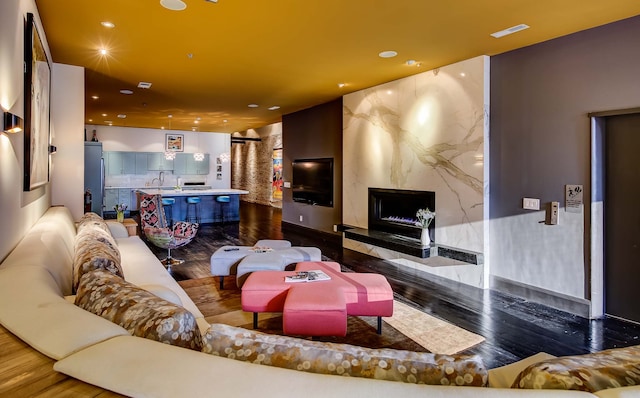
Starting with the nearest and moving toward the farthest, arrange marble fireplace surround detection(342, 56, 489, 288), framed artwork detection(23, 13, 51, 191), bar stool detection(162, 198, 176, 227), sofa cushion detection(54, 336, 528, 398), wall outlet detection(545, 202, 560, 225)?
sofa cushion detection(54, 336, 528, 398), framed artwork detection(23, 13, 51, 191), wall outlet detection(545, 202, 560, 225), marble fireplace surround detection(342, 56, 489, 288), bar stool detection(162, 198, 176, 227)

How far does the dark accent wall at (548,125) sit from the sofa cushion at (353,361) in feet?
11.5

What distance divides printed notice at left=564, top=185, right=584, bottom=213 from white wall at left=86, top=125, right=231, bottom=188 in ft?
36.7

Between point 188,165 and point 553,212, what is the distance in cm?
1129

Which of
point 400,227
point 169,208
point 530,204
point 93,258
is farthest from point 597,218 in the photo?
point 169,208

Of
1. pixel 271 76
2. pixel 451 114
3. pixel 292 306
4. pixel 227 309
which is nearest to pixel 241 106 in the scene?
pixel 271 76

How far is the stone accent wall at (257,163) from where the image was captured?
1398 cm

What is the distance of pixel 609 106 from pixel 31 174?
17.1 ft

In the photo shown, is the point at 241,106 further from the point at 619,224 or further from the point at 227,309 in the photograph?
the point at 619,224

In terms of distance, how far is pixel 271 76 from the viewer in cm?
568

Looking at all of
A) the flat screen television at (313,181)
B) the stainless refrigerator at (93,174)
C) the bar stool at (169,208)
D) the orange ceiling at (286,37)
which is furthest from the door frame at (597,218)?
the bar stool at (169,208)

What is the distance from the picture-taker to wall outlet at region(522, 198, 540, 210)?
4.21 meters

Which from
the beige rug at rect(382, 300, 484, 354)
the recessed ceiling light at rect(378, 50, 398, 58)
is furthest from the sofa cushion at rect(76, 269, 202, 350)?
the recessed ceiling light at rect(378, 50, 398, 58)

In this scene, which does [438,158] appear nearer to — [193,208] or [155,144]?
[193,208]

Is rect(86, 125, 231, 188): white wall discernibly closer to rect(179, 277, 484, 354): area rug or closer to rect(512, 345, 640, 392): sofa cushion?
rect(179, 277, 484, 354): area rug
